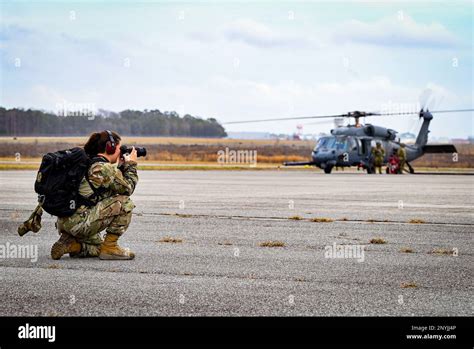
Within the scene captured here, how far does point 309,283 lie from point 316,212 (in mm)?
9953

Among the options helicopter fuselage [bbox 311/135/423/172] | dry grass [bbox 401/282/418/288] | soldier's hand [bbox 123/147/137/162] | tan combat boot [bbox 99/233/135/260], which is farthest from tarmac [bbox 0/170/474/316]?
helicopter fuselage [bbox 311/135/423/172]

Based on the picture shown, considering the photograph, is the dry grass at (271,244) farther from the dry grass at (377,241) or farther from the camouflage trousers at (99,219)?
the camouflage trousers at (99,219)

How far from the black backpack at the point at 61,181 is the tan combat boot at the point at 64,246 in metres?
0.46

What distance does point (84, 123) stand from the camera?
83750 mm

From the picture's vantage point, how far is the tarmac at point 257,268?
7906 millimetres

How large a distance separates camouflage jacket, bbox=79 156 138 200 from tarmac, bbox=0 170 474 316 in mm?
879

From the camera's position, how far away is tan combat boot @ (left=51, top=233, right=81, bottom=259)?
1068 cm

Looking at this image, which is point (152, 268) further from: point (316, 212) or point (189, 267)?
point (316, 212)

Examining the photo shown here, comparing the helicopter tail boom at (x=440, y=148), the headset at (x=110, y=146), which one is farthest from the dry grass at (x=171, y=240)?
the helicopter tail boom at (x=440, y=148)

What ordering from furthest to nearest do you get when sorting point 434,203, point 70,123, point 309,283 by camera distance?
point 70,123 → point 434,203 → point 309,283

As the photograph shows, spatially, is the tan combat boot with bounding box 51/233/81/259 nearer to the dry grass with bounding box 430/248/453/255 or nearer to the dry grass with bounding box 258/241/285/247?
the dry grass with bounding box 258/241/285/247

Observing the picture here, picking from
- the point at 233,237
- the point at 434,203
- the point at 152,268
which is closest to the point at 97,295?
the point at 152,268

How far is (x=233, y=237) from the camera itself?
13680 mm

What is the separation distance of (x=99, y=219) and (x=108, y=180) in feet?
1.61
